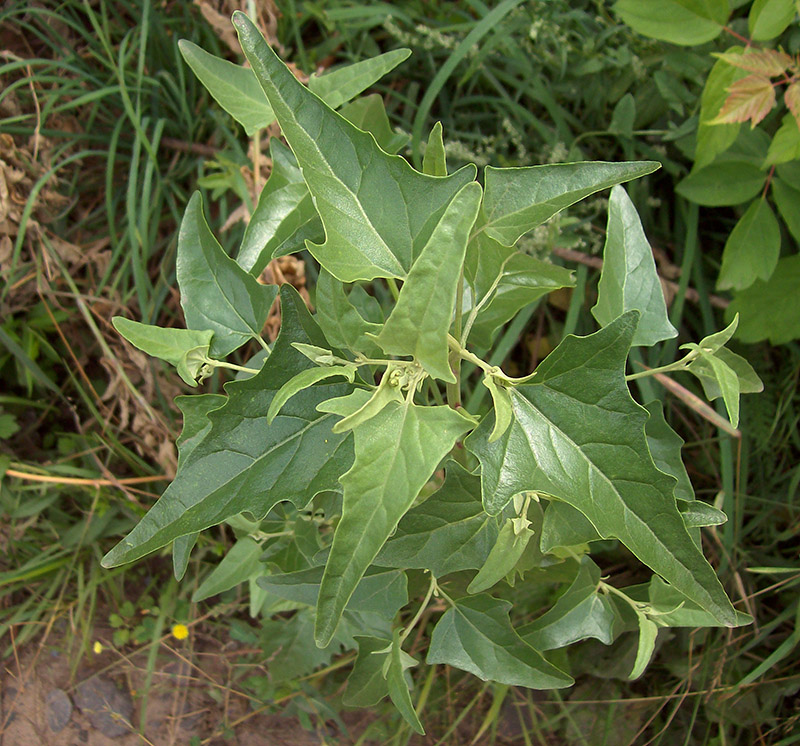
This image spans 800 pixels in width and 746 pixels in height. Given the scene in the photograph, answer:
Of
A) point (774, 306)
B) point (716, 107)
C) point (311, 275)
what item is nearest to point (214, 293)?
point (311, 275)

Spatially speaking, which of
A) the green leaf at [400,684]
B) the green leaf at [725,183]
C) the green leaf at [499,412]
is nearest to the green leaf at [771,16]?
the green leaf at [725,183]

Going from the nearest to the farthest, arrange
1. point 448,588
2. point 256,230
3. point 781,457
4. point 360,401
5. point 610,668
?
point 360,401, point 256,230, point 448,588, point 610,668, point 781,457

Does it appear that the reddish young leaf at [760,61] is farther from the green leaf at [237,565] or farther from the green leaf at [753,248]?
the green leaf at [237,565]

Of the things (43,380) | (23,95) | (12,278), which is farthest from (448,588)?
(23,95)

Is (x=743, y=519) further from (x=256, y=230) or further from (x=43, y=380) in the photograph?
(x=43, y=380)

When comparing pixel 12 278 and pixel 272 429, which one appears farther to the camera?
pixel 12 278

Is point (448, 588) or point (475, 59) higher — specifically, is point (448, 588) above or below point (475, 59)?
below

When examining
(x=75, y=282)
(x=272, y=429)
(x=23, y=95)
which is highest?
(x=23, y=95)
